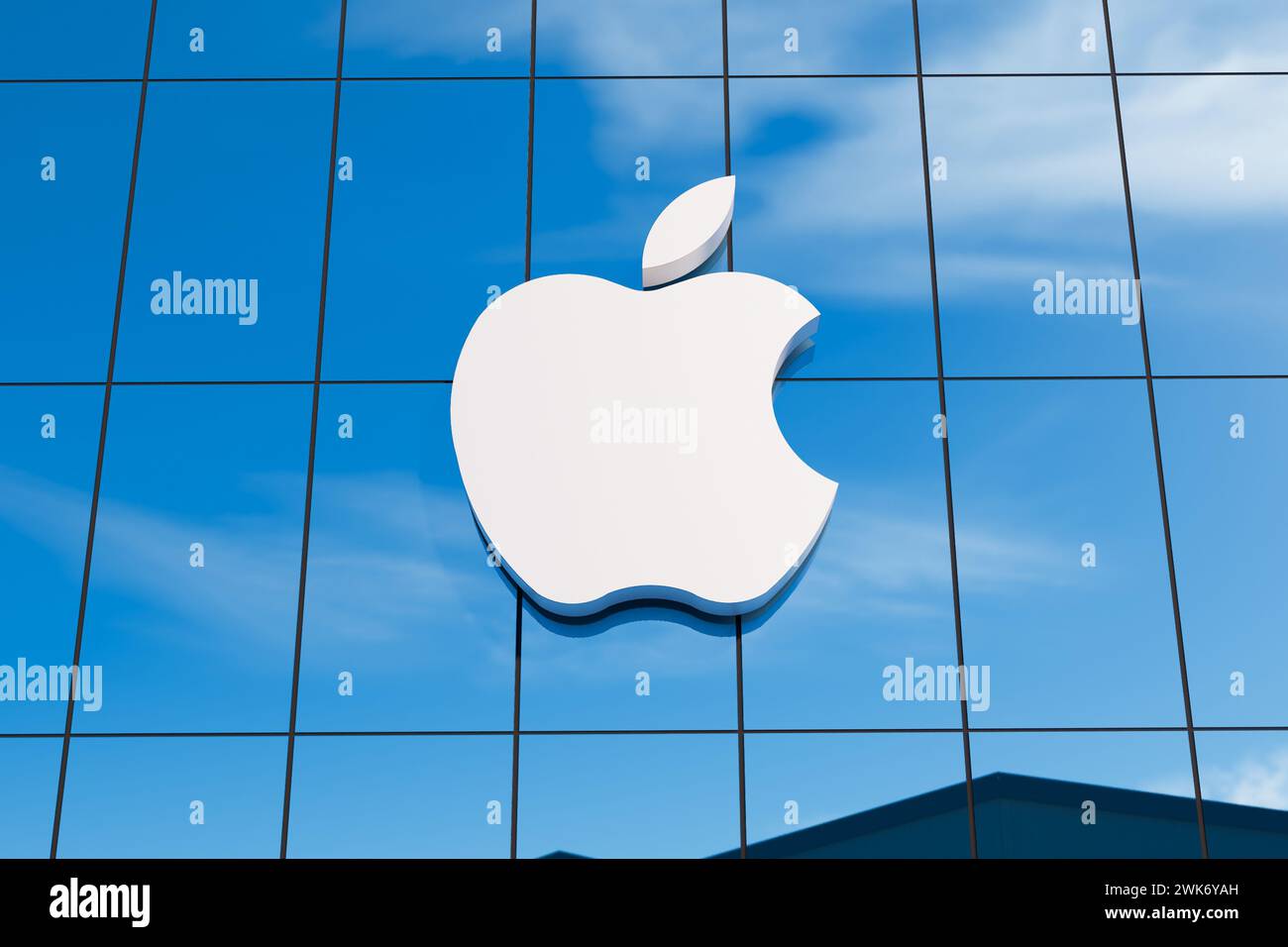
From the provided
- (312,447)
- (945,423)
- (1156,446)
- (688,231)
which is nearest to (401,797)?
(312,447)

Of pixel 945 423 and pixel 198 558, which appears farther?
pixel 945 423

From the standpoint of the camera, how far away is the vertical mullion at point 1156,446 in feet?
45.2

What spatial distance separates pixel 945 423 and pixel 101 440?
369 inches

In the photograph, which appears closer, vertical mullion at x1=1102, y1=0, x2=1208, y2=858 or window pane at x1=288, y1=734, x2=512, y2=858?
window pane at x1=288, y1=734, x2=512, y2=858

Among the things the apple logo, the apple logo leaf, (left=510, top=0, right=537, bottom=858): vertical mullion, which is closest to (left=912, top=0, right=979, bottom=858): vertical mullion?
the apple logo

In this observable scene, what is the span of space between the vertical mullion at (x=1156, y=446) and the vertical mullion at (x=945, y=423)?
2.24 meters

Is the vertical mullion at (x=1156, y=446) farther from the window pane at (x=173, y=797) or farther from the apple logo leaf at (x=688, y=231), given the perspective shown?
the window pane at (x=173, y=797)

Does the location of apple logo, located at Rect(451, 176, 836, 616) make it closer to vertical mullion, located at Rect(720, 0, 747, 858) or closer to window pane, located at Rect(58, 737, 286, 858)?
vertical mullion, located at Rect(720, 0, 747, 858)

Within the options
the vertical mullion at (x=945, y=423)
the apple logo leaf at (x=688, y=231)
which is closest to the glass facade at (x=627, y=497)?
the vertical mullion at (x=945, y=423)

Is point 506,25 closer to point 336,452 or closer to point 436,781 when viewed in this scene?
point 336,452

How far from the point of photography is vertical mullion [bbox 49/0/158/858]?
13867mm

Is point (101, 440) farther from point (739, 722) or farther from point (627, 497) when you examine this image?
point (739, 722)

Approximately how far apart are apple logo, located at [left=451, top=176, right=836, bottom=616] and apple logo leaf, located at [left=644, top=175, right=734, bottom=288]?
0.7 inches

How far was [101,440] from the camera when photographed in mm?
15102
